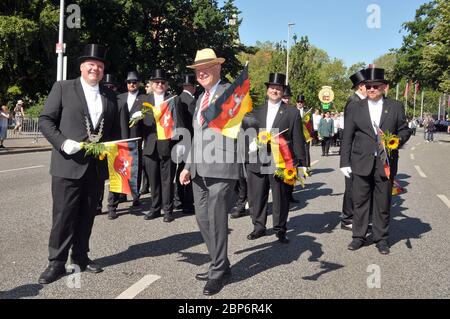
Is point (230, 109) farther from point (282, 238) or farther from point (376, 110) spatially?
point (376, 110)

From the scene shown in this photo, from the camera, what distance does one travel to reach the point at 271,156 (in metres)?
6.50

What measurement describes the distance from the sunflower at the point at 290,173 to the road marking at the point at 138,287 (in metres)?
2.39

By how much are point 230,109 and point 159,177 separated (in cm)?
358

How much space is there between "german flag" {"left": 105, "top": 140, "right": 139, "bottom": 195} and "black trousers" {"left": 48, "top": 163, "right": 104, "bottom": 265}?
0.17 meters

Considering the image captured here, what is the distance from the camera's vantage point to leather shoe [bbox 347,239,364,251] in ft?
19.5

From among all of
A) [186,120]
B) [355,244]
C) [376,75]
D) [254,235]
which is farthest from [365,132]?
[186,120]

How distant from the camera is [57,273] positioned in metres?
4.52

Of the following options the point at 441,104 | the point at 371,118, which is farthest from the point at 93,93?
the point at 441,104

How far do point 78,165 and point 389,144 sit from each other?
11.9 ft

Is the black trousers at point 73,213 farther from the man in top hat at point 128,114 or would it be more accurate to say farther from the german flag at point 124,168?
the man in top hat at point 128,114

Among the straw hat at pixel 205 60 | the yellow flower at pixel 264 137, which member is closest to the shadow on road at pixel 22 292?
the straw hat at pixel 205 60

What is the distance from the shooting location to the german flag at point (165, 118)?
285 inches

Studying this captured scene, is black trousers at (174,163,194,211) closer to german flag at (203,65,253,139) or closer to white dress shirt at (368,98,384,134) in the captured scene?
white dress shirt at (368,98,384,134)

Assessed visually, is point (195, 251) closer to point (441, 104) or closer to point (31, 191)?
point (31, 191)
